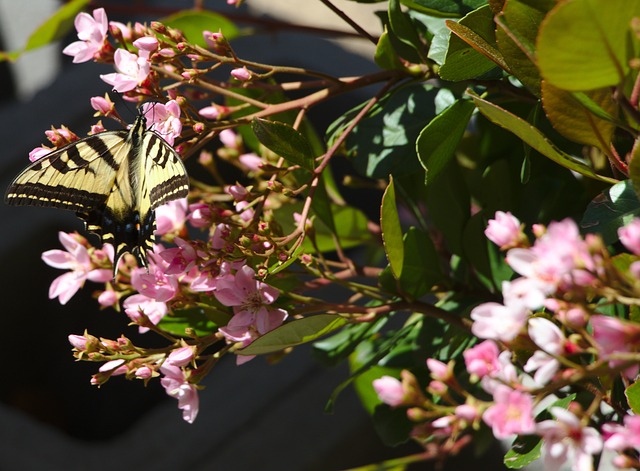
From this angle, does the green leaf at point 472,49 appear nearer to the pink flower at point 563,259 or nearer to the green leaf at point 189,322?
the pink flower at point 563,259

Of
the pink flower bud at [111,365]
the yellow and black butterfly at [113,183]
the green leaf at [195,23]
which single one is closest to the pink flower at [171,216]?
the yellow and black butterfly at [113,183]

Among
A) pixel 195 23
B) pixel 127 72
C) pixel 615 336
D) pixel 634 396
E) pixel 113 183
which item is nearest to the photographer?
pixel 615 336

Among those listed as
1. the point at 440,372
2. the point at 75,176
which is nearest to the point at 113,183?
the point at 75,176

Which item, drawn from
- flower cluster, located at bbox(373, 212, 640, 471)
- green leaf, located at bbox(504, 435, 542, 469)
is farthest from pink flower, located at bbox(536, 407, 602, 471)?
green leaf, located at bbox(504, 435, 542, 469)

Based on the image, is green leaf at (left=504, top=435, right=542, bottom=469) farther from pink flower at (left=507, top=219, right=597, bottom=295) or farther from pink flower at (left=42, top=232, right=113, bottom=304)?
pink flower at (left=42, top=232, right=113, bottom=304)

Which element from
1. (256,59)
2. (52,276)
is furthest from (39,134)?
(256,59)

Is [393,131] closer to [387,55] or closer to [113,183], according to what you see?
[387,55]
